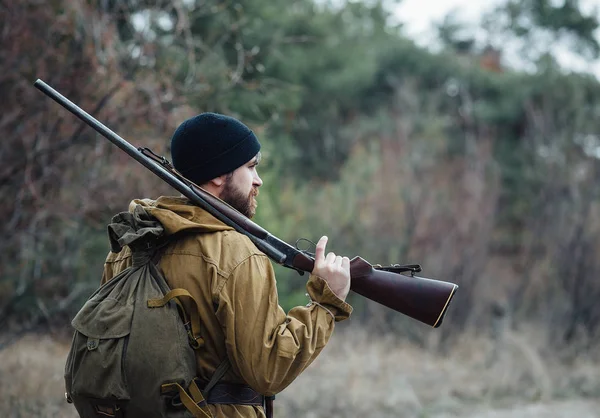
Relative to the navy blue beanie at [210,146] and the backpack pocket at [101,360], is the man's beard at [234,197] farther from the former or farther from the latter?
the backpack pocket at [101,360]

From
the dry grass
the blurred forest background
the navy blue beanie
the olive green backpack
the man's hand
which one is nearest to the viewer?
the olive green backpack

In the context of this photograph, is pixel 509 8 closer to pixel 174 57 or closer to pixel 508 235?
pixel 508 235

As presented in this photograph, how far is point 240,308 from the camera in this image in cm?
248

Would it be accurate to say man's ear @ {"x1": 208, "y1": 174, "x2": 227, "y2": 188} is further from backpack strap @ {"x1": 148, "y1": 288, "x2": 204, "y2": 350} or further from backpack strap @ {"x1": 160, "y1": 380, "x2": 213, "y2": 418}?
backpack strap @ {"x1": 160, "y1": 380, "x2": 213, "y2": 418}

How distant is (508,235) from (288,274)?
31.3 feet

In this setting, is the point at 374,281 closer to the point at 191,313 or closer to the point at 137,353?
the point at 191,313

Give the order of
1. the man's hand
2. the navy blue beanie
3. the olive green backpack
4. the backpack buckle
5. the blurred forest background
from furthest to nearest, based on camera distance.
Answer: the blurred forest background, the navy blue beanie, the man's hand, the backpack buckle, the olive green backpack

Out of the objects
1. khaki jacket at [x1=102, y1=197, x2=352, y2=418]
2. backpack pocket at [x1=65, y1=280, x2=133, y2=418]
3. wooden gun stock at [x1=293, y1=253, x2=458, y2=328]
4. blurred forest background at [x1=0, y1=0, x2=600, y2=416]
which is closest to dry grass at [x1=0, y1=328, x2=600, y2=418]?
blurred forest background at [x1=0, y1=0, x2=600, y2=416]

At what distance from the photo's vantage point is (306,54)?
1683 cm

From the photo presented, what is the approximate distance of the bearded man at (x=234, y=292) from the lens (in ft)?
8.13

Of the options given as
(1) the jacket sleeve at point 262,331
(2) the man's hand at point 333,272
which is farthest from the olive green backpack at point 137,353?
(2) the man's hand at point 333,272

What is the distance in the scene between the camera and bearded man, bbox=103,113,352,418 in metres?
2.48

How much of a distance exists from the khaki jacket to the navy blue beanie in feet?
0.61

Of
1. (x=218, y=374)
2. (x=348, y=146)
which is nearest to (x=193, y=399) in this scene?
(x=218, y=374)
